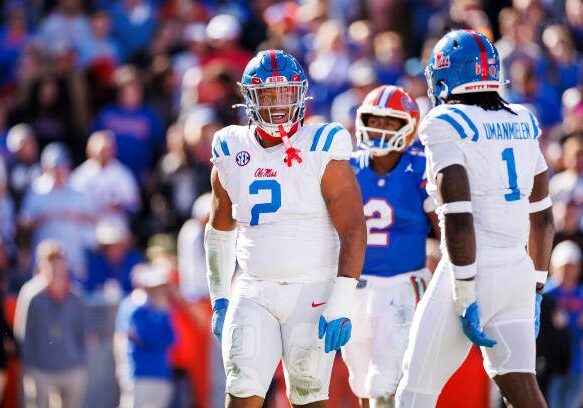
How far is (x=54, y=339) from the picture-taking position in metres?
10.7

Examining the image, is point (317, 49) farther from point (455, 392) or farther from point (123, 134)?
point (455, 392)

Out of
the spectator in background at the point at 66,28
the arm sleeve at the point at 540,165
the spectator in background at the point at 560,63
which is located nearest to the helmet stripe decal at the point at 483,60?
the arm sleeve at the point at 540,165

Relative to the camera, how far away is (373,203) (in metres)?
6.89

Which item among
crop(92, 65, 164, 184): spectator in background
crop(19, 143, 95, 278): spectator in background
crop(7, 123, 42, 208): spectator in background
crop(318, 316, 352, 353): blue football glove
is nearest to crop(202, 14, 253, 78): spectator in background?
crop(92, 65, 164, 184): spectator in background

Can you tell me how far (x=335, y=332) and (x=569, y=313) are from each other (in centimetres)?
527

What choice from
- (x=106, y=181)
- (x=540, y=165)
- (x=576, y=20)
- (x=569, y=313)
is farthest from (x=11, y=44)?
(x=540, y=165)

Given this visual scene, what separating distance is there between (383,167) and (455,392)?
3.77 metres

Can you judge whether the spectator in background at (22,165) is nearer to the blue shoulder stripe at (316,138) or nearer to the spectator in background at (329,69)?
the spectator in background at (329,69)

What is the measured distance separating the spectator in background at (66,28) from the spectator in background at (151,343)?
440 centimetres

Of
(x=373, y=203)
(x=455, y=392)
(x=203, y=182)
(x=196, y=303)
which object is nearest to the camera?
(x=373, y=203)

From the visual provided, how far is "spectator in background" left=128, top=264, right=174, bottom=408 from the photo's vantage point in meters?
10.5

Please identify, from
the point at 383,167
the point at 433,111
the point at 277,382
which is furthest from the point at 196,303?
the point at 433,111

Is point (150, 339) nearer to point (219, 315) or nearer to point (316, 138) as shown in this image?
point (219, 315)

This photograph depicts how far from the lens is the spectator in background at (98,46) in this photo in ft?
46.1
